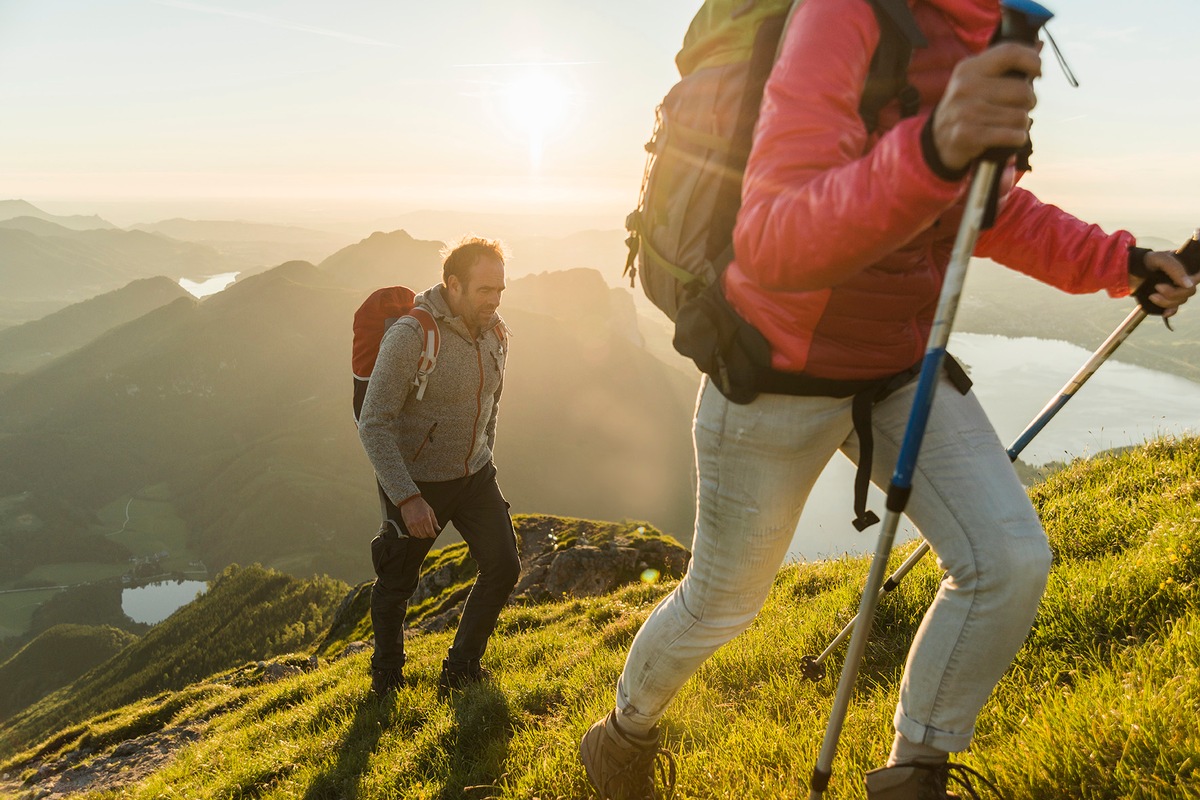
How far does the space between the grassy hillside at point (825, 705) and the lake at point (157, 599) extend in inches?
6200

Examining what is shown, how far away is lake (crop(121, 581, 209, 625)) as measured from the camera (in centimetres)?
13438

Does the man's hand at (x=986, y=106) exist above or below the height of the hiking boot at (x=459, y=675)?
above

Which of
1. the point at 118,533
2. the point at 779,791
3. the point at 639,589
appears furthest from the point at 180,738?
the point at 118,533

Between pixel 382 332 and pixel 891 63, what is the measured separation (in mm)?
5275

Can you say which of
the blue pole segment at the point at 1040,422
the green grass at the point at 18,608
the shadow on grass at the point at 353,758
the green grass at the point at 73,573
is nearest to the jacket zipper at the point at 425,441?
the shadow on grass at the point at 353,758

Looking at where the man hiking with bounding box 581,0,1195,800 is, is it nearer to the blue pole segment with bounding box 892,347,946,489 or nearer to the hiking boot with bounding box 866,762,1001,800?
the hiking boot with bounding box 866,762,1001,800

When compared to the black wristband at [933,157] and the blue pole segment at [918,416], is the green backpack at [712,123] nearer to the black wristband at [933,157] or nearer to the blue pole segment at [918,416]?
the black wristband at [933,157]

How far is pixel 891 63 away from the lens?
5.46ft

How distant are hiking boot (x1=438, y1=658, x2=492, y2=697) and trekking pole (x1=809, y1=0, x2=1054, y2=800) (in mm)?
4927

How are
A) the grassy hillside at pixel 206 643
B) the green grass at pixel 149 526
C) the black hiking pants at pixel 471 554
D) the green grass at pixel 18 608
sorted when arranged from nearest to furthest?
the black hiking pants at pixel 471 554 → the grassy hillside at pixel 206 643 → the green grass at pixel 18 608 → the green grass at pixel 149 526

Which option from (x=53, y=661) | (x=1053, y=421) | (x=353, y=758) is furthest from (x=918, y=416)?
(x=1053, y=421)

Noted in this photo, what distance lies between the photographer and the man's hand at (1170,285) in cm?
224

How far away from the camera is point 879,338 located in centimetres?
207

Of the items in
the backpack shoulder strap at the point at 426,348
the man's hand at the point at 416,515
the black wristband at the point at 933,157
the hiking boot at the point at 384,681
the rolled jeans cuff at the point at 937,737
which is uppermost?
the black wristband at the point at 933,157
